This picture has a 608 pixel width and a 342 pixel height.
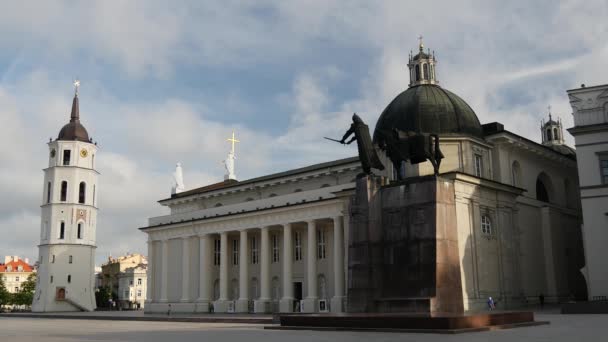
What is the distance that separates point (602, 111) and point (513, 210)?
9205 mm

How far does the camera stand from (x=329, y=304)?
5256 cm

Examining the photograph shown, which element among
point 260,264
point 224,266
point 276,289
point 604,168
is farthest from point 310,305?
point 604,168

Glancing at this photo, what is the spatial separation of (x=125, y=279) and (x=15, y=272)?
2951cm

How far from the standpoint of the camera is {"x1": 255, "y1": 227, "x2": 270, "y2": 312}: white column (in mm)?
56188

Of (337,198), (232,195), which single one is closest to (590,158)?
(337,198)

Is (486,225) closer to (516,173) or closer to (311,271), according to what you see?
(516,173)

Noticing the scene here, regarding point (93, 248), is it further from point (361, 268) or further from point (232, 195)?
point (361, 268)

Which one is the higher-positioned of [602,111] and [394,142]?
[602,111]

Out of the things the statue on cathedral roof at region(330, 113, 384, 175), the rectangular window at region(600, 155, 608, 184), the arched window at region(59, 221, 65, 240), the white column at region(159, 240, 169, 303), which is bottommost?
the white column at region(159, 240, 169, 303)

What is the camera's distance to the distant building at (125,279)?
141163 millimetres

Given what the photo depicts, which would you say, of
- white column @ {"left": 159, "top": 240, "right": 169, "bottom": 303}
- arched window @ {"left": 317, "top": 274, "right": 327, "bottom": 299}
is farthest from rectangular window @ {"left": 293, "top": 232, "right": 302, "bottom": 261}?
white column @ {"left": 159, "top": 240, "right": 169, "bottom": 303}

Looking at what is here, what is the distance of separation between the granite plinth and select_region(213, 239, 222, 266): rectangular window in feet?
128

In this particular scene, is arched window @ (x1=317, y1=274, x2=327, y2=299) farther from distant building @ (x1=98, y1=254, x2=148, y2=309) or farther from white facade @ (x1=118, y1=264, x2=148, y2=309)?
white facade @ (x1=118, y1=264, x2=148, y2=309)

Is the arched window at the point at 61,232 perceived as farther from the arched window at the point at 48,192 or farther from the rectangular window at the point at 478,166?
the rectangular window at the point at 478,166
